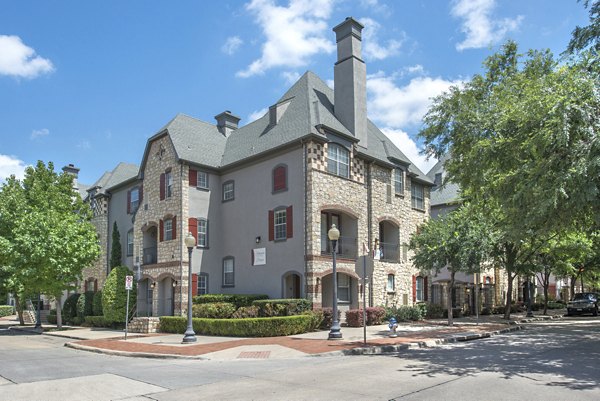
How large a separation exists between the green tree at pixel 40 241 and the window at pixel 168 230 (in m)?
4.95

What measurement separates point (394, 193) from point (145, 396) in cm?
2275

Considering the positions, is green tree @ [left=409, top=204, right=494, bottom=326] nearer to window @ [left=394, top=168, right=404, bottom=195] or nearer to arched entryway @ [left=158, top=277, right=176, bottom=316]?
window @ [left=394, top=168, right=404, bottom=195]

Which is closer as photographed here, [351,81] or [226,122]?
[351,81]

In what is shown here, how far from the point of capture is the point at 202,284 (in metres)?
28.1

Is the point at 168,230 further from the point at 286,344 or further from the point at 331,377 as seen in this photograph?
the point at 331,377

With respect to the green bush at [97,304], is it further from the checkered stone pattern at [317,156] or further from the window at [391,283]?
the window at [391,283]

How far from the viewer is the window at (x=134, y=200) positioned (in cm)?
3338

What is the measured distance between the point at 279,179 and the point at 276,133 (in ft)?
9.22

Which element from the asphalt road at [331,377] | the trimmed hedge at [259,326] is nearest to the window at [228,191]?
the trimmed hedge at [259,326]

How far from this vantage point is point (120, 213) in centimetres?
3575

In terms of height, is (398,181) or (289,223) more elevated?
(398,181)

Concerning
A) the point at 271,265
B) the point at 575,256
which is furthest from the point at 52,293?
the point at 575,256

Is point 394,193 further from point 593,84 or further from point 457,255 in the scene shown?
point 593,84

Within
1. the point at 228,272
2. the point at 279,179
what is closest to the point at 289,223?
the point at 279,179
